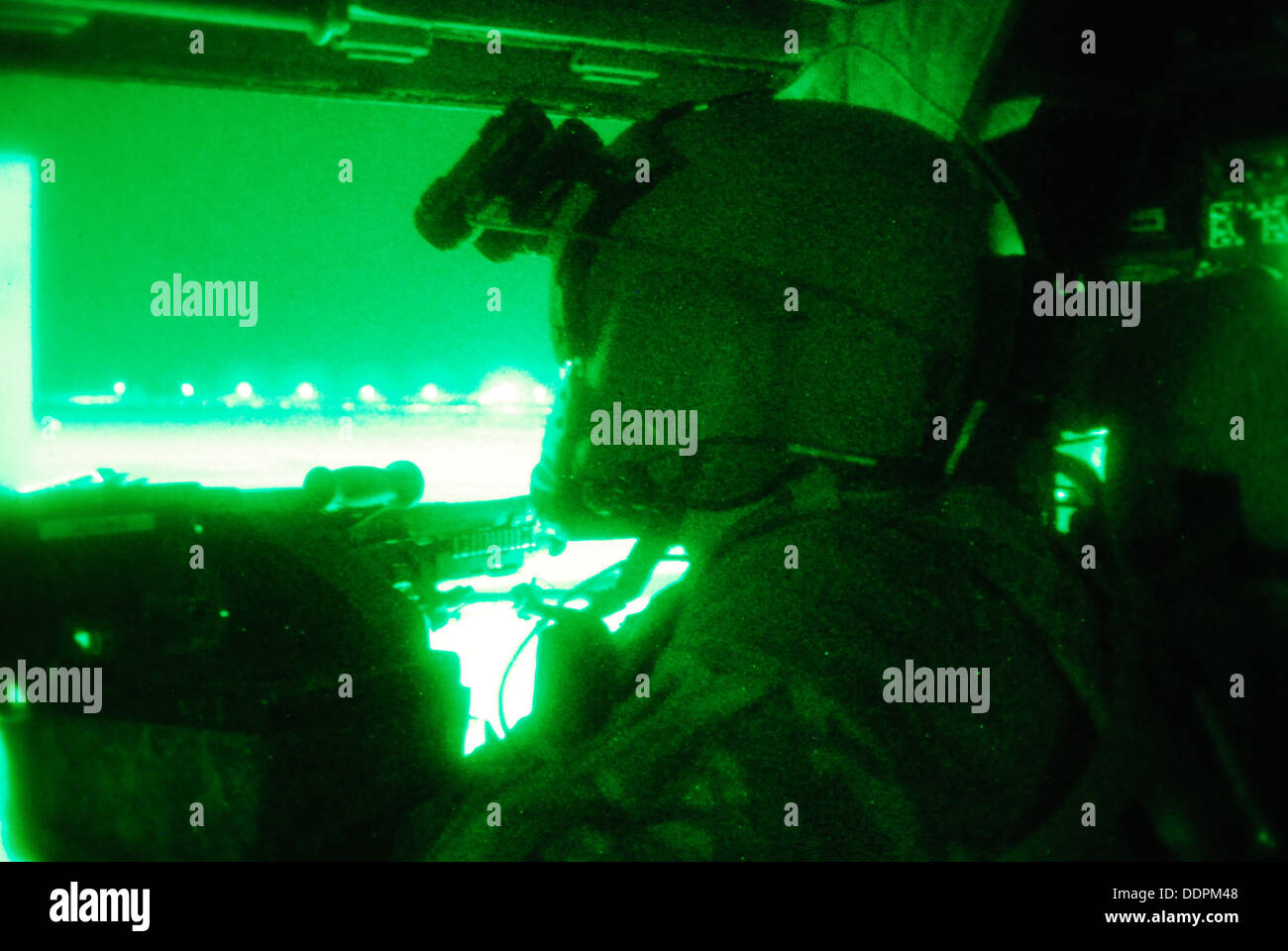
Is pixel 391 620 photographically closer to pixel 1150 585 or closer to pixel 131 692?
pixel 131 692

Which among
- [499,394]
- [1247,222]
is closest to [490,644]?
[499,394]

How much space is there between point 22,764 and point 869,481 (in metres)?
0.80

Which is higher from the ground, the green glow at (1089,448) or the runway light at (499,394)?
the runway light at (499,394)

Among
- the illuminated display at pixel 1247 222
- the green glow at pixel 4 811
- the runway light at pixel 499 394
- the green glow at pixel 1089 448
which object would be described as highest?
the illuminated display at pixel 1247 222

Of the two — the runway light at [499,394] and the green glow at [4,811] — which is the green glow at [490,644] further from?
the green glow at [4,811]

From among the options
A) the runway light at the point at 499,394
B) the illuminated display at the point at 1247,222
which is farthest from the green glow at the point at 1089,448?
the runway light at the point at 499,394

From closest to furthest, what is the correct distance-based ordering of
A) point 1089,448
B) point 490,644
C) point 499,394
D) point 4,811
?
point 4,811
point 1089,448
point 490,644
point 499,394

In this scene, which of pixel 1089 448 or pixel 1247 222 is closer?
pixel 1247 222

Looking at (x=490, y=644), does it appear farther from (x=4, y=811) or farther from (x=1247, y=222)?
(x=1247, y=222)

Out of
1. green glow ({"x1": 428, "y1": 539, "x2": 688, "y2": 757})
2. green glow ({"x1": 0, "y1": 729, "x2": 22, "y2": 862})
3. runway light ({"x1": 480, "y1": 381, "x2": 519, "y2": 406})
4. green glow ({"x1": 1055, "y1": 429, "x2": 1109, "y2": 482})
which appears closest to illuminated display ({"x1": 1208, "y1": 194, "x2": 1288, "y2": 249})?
green glow ({"x1": 1055, "y1": 429, "x2": 1109, "y2": 482})

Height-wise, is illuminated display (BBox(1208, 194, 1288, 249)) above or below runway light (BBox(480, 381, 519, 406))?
above

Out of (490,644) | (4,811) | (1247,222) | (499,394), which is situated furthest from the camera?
(499,394)

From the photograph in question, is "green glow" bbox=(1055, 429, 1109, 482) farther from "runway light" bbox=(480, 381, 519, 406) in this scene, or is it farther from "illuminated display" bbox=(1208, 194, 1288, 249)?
"runway light" bbox=(480, 381, 519, 406)
